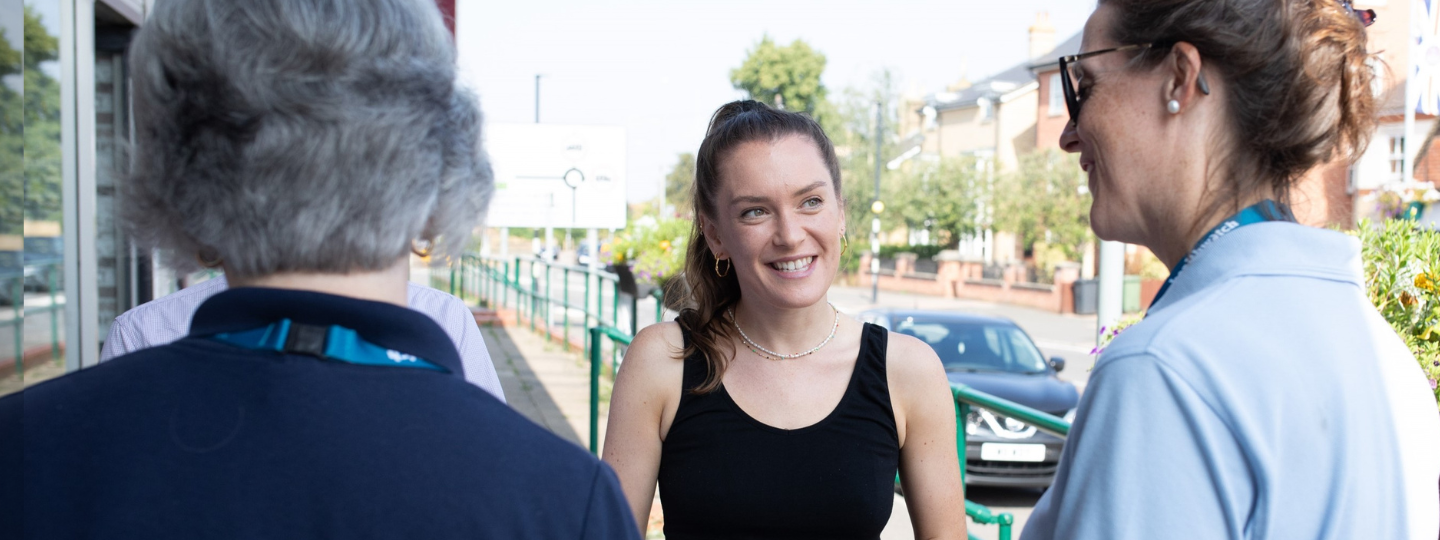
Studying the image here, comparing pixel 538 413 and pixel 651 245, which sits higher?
pixel 651 245

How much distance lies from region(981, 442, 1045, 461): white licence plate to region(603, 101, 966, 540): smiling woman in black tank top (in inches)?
182

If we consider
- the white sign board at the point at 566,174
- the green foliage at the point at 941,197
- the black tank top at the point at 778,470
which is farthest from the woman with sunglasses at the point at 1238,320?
the green foliage at the point at 941,197

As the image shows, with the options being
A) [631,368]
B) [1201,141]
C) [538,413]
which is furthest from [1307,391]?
[538,413]

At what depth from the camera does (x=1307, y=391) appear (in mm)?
971

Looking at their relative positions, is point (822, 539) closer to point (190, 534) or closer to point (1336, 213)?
point (1336, 213)

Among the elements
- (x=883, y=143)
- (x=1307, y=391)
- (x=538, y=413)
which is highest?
(x=883, y=143)

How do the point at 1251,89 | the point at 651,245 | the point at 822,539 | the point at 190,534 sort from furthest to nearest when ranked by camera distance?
the point at 651,245, the point at 822,539, the point at 1251,89, the point at 190,534

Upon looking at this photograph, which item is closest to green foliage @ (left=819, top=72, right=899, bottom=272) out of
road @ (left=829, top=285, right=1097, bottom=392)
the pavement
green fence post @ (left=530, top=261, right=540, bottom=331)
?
road @ (left=829, top=285, right=1097, bottom=392)

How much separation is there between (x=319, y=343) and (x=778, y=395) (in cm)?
133

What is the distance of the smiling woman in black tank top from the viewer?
198 centimetres

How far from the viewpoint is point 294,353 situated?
0.86 m

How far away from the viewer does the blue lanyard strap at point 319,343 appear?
86cm

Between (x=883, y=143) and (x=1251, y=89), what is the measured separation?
4027 centimetres

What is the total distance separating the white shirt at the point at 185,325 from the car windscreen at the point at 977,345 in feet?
21.6
